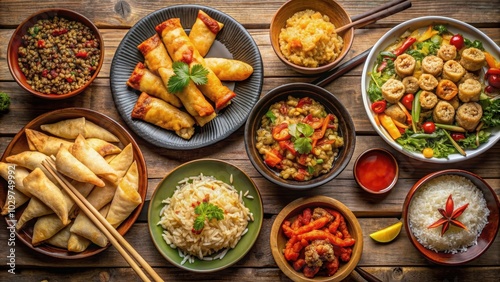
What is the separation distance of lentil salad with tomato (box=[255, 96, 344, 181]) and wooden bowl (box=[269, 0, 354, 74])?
27 centimetres

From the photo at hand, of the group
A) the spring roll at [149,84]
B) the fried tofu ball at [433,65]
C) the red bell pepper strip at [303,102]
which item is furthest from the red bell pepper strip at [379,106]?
the spring roll at [149,84]

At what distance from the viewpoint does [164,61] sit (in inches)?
159

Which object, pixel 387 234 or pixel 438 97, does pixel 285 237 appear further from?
pixel 438 97

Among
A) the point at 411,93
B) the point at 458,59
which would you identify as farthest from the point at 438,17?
the point at 411,93

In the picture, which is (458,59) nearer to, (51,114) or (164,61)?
(164,61)

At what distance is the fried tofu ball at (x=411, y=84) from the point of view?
3936 mm

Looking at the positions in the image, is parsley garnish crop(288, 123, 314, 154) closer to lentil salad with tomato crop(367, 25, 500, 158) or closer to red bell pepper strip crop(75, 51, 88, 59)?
lentil salad with tomato crop(367, 25, 500, 158)

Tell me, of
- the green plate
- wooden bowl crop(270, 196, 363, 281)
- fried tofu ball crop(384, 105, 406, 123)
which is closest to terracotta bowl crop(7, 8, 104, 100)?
the green plate

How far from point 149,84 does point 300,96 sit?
1.21 m

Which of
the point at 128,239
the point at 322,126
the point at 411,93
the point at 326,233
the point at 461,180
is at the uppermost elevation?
the point at 411,93

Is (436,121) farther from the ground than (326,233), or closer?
farther from the ground

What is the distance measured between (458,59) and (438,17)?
0.37 m

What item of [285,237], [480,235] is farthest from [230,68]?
[480,235]

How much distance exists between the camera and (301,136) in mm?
3783
